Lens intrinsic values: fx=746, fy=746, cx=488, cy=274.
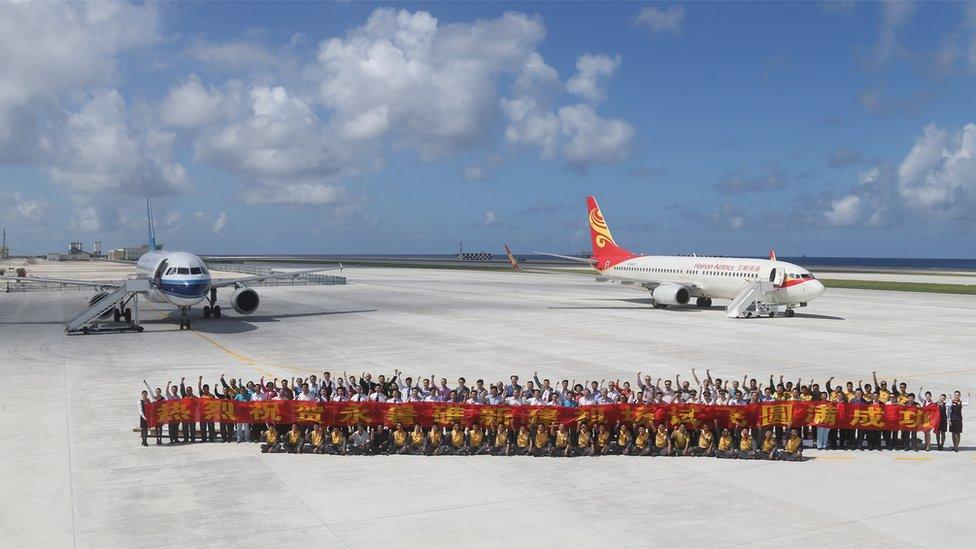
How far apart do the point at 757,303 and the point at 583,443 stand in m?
34.0

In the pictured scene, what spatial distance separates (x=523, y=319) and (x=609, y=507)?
3383 cm

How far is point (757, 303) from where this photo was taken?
47844 mm

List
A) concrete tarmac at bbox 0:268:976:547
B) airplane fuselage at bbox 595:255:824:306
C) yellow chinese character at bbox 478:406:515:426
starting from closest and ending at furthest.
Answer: concrete tarmac at bbox 0:268:976:547 < yellow chinese character at bbox 478:406:515:426 < airplane fuselage at bbox 595:255:824:306

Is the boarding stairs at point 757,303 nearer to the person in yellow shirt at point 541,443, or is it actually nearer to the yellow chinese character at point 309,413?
the person in yellow shirt at point 541,443

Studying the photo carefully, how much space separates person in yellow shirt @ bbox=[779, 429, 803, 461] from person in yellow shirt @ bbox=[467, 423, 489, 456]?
22.4 feet

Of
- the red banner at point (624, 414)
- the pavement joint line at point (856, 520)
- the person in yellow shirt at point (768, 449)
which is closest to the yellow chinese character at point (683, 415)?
the red banner at point (624, 414)

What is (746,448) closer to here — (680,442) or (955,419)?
(680,442)

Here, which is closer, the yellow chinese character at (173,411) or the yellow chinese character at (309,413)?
the yellow chinese character at (309,413)

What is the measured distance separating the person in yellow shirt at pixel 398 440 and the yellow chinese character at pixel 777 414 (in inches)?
332

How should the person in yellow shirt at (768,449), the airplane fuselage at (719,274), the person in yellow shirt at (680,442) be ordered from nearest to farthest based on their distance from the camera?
the person in yellow shirt at (768,449)
the person in yellow shirt at (680,442)
the airplane fuselage at (719,274)

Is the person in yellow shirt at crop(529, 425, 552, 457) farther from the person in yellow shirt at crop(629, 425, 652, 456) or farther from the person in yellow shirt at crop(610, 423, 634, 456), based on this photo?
the person in yellow shirt at crop(629, 425, 652, 456)

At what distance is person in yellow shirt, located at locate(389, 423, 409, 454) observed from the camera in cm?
1761

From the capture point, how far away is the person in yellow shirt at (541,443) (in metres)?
17.3

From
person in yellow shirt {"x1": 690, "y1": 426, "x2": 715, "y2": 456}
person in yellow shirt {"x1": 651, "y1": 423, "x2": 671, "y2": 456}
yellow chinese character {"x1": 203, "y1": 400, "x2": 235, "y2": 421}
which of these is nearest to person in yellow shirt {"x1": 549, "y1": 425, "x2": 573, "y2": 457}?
person in yellow shirt {"x1": 651, "y1": 423, "x2": 671, "y2": 456}
